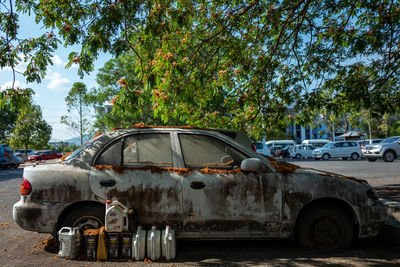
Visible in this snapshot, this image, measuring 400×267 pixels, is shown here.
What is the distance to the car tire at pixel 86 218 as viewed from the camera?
3.81 metres

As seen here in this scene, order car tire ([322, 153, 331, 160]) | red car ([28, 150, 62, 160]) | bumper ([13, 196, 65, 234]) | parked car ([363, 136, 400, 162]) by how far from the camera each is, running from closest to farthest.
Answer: bumper ([13, 196, 65, 234]), parked car ([363, 136, 400, 162]), car tire ([322, 153, 331, 160]), red car ([28, 150, 62, 160])

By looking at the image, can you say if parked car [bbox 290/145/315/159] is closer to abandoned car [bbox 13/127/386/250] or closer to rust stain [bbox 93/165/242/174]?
abandoned car [bbox 13/127/386/250]

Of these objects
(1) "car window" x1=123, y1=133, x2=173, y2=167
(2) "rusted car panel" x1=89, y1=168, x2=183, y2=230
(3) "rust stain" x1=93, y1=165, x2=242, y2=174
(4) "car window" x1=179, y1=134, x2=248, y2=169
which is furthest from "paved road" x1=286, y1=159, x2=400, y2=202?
(1) "car window" x1=123, y1=133, x2=173, y2=167

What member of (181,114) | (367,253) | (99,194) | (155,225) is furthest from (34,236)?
(367,253)

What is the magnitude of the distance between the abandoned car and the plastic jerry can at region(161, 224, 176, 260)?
0.17 metres

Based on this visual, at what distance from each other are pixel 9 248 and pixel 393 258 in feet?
17.4

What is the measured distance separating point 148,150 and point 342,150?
28.8m

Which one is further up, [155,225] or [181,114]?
[181,114]

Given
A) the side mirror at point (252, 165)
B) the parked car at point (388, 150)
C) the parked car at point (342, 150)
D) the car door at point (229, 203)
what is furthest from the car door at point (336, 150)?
the side mirror at point (252, 165)

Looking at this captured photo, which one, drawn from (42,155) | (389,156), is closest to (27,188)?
(389,156)

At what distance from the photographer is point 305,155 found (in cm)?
3419

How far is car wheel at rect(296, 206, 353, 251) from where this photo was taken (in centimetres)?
393

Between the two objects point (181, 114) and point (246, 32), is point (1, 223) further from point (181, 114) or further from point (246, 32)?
point (246, 32)

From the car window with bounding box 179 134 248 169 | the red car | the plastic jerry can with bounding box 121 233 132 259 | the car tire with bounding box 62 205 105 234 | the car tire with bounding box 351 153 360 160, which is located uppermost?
the red car
